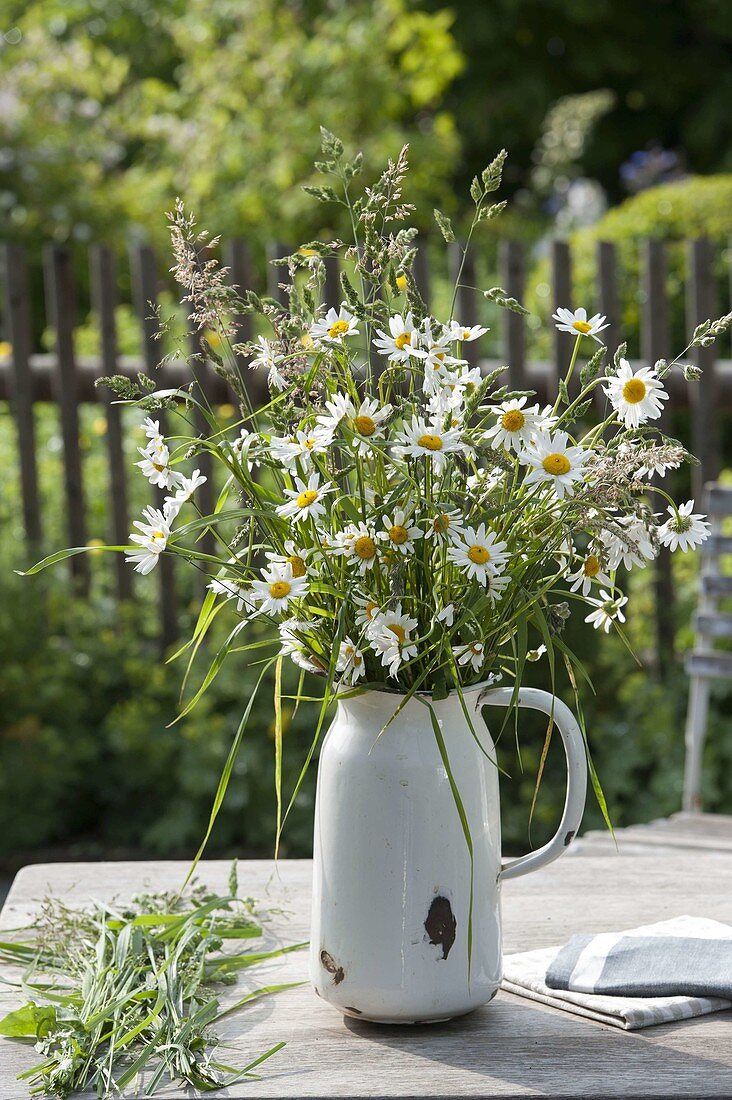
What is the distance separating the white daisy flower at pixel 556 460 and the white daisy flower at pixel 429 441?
0.06m

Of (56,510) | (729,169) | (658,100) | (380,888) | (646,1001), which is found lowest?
(646,1001)

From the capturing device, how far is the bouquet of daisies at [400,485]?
3.66ft

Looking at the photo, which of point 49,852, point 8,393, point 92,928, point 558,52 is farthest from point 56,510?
point 558,52

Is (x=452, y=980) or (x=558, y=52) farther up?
(x=558, y=52)

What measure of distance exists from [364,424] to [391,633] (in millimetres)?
177

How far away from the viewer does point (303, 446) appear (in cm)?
113

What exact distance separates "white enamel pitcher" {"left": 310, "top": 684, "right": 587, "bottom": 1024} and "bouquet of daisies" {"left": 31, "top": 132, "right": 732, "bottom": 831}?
50 mm

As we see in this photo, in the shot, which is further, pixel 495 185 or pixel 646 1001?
pixel 646 1001

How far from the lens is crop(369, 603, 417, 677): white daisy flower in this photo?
112cm

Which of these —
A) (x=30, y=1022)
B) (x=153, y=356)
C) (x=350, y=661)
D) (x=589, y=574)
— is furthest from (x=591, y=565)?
(x=153, y=356)

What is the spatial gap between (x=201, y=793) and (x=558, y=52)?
336 inches

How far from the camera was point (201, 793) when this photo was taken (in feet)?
11.1

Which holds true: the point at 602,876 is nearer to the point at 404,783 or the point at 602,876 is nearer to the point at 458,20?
the point at 404,783

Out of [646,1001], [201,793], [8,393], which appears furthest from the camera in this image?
[8,393]
